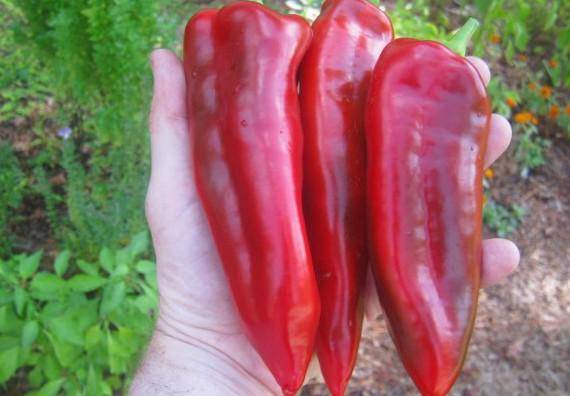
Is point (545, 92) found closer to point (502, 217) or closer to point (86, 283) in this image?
point (502, 217)

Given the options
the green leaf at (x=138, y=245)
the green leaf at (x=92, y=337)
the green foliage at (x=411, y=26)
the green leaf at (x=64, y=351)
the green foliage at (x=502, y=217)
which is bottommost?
the green foliage at (x=502, y=217)

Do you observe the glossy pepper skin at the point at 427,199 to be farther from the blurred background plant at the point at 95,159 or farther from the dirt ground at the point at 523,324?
the dirt ground at the point at 523,324

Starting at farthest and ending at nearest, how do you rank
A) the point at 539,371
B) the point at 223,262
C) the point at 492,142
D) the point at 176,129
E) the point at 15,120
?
the point at 15,120 → the point at 539,371 → the point at 492,142 → the point at 176,129 → the point at 223,262

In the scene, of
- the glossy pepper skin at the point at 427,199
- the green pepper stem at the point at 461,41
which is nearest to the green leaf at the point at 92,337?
the glossy pepper skin at the point at 427,199

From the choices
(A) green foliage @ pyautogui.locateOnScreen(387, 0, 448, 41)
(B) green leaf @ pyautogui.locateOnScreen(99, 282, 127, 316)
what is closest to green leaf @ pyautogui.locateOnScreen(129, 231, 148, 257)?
(B) green leaf @ pyautogui.locateOnScreen(99, 282, 127, 316)

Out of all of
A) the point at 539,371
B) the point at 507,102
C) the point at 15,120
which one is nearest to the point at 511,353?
the point at 539,371

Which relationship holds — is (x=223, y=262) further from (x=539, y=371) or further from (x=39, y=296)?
(x=539, y=371)

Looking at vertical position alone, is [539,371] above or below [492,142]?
below
